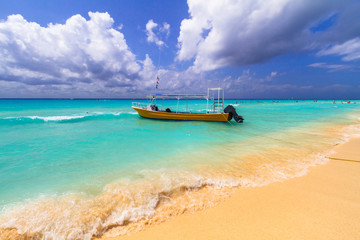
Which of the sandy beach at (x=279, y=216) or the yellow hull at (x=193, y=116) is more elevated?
the yellow hull at (x=193, y=116)

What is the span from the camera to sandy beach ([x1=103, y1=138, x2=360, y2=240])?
289 cm

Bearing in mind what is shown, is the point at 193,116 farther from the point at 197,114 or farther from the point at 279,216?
the point at 279,216

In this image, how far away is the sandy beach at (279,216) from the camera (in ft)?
9.50

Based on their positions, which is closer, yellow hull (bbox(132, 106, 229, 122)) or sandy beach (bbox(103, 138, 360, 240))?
sandy beach (bbox(103, 138, 360, 240))

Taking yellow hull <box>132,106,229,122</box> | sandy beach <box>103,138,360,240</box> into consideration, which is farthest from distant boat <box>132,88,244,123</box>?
sandy beach <box>103,138,360,240</box>

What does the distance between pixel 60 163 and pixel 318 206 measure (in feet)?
32.7

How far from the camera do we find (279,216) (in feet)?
10.8

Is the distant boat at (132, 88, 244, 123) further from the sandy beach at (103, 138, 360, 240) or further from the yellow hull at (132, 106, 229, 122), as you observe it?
the sandy beach at (103, 138, 360, 240)

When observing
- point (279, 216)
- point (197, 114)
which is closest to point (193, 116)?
point (197, 114)

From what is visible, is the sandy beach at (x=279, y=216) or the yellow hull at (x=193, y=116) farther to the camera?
the yellow hull at (x=193, y=116)

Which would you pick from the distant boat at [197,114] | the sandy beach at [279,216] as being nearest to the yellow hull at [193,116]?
the distant boat at [197,114]

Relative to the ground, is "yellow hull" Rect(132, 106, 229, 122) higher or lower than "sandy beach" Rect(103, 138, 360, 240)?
higher

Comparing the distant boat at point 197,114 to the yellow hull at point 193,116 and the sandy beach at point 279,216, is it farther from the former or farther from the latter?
the sandy beach at point 279,216

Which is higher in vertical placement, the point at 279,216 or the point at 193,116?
the point at 193,116
